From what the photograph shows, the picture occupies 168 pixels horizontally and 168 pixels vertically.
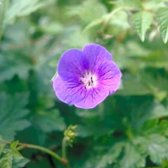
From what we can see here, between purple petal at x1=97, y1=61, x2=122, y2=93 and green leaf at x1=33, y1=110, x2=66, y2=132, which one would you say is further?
green leaf at x1=33, y1=110, x2=66, y2=132

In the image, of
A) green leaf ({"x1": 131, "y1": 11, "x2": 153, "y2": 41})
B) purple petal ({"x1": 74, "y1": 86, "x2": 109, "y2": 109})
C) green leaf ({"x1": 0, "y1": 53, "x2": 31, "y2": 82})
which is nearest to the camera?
purple petal ({"x1": 74, "y1": 86, "x2": 109, "y2": 109})

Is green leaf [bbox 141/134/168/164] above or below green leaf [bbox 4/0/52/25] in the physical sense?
below

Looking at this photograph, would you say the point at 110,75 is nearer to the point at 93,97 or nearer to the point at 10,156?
the point at 93,97

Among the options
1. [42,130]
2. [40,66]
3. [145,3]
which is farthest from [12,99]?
[145,3]

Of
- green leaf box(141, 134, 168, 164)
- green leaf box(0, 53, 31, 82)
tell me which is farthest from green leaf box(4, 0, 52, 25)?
green leaf box(141, 134, 168, 164)

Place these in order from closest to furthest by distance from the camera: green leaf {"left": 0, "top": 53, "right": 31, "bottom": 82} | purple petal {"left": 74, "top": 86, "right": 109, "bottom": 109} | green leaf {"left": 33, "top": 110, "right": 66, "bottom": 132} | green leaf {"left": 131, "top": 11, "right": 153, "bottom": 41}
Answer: purple petal {"left": 74, "top": 86, "right": 109, "bottom": 109} → green leaf {"left": 131, "top": 11, "right": 153, "bottom": 41} → green leaf {"left": 33, "top": 110, "right": 66, "bottom": 132} → green leaf {"left": 0, "top": 53, "right": 31, "bottom": 82}

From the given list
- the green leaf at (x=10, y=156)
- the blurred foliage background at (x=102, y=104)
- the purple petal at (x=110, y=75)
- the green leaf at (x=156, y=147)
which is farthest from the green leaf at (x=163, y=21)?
the green leaf at (x=10, y=156)

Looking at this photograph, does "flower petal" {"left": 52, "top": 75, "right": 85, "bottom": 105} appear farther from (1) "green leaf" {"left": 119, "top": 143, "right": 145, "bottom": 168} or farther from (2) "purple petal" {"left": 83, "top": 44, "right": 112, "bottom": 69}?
(1) "green leaf" {"left": 119, "top": 143, "right": 145, "bottom": 168}

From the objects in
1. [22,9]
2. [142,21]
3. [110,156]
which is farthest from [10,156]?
[22,9]

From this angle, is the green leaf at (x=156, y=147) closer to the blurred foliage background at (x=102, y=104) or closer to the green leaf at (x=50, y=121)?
the blurred foliage background at (x=102, y=104)
